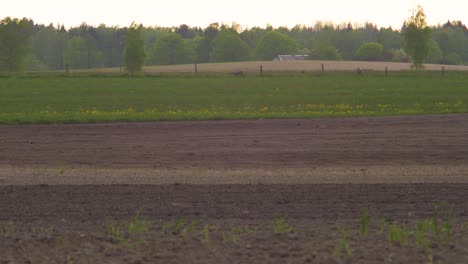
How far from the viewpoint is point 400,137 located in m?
18.3

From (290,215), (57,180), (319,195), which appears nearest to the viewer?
(290,215)

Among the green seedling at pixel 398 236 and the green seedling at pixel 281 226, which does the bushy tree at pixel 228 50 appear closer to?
the green seedling at pixel 281 226

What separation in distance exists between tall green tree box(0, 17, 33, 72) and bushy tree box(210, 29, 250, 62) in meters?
48.5

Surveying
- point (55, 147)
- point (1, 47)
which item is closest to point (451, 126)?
point (55, 147)

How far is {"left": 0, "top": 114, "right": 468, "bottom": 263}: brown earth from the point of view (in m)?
7.74

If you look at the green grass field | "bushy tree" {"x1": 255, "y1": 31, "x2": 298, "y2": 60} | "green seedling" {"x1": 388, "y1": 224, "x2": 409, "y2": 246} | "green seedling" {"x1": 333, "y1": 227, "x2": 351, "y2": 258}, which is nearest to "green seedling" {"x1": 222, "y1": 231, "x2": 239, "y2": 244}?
"green seedling" {"x1": 333, "y1": 227, "x2": 351, "y2": 258}

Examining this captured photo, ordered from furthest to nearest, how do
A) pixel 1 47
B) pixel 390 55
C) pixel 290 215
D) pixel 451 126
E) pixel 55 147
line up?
1. pixel 390 55
2. pixel 1 47
3. pixel 451 126
4. pixel 55 147
5. pixel 290 215

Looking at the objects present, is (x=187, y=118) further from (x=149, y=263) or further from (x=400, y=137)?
(x=149, y=263)

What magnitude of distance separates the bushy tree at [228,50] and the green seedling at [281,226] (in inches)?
4290

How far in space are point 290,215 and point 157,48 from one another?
112952 millimetres

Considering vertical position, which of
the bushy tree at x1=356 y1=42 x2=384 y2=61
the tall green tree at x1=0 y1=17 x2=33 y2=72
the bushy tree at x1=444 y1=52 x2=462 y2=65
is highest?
the tall green tree at x1=0 y1=17 x2=33 y2=72

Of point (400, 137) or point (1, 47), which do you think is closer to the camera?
point (400, 137)

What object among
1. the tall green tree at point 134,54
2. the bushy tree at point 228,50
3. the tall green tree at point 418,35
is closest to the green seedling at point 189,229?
the tall green tree at point 134,54

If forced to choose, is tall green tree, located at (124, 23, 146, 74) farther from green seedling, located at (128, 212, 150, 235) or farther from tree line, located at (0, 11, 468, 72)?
green seedling, located at (128, 212, 150, 235)
